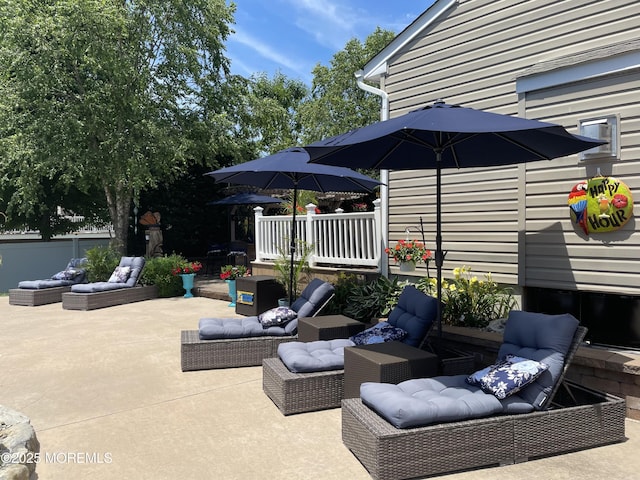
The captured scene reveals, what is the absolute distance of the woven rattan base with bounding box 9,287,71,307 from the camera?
936 centimetres

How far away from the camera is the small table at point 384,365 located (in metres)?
3.31

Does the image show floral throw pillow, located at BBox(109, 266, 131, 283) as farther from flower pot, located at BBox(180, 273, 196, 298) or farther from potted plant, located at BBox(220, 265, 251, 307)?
potted plant, located at BBox(220, 265, 251, 307)

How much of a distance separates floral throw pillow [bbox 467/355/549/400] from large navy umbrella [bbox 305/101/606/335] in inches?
34.5

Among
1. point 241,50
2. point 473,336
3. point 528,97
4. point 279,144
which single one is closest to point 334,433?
point 473,336

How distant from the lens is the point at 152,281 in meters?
10.3

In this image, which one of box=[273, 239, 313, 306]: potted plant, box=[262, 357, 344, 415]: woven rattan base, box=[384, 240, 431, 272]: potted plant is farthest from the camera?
box=[273, 239, 313, 306]: potted plant

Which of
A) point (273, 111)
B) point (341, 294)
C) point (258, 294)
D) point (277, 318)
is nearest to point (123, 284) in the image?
point (258, 294)

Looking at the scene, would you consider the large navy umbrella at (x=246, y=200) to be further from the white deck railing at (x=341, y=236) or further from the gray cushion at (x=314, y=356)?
the gray cushion at (x=314, y=356)

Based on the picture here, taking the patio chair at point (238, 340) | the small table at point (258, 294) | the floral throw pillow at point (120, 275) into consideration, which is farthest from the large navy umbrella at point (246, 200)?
the patio chair at point (238, 340)

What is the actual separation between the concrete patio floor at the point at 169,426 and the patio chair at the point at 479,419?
100mm

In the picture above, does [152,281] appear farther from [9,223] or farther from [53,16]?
[9,223]

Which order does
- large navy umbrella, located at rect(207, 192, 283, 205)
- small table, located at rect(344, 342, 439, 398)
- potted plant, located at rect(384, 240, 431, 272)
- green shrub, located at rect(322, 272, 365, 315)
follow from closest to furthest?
small table, located at rect(344, 342, 439, 398), potted plant, located at rect(384, 240, 431, 272), green shrub, located at rect(322, 272, 365, 315), large navy umbrella, located at rect(207, 192, 283, 205)

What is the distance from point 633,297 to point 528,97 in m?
2.42

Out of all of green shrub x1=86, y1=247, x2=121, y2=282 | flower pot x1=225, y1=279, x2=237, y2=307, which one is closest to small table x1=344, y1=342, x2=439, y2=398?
flower pot x1=225, y1=279, x2=237, y2=307
